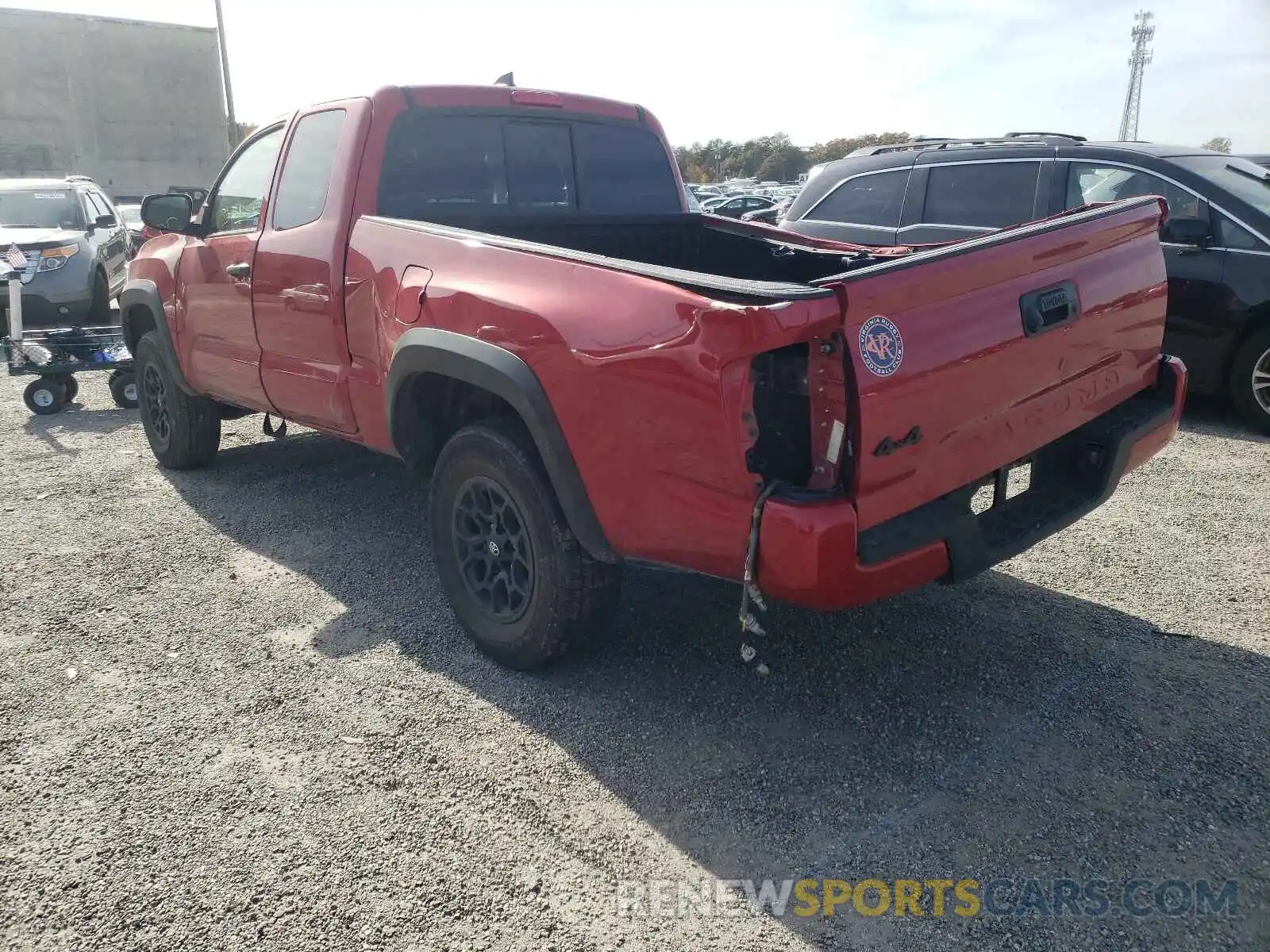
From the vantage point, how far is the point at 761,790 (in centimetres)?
280

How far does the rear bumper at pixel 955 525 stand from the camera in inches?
96.2

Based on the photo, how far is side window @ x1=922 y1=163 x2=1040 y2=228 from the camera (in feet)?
22.9

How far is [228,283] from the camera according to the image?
15.8ft

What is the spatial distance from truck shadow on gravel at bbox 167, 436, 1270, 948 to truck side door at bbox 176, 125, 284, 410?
1.21 metres

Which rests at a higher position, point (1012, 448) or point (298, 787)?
point (1012, 448)

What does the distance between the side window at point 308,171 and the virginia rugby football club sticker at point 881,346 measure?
263 cm

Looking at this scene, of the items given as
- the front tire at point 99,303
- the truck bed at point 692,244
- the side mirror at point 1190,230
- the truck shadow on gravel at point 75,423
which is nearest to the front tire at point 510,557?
the truck bed at point 692,244

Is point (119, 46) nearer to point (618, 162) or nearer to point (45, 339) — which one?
point (45, 339)

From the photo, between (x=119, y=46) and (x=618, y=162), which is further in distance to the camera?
(x=119, y=46)

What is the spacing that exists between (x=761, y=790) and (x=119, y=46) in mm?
43877

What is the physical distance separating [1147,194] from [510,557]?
566 cm

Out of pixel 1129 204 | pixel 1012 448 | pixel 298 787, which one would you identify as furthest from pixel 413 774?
pixel 1129 204

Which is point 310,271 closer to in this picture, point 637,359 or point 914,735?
point 637,359

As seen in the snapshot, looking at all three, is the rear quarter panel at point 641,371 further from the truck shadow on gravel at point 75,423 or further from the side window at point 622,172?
the truck shadow on gravel at point 75,423
